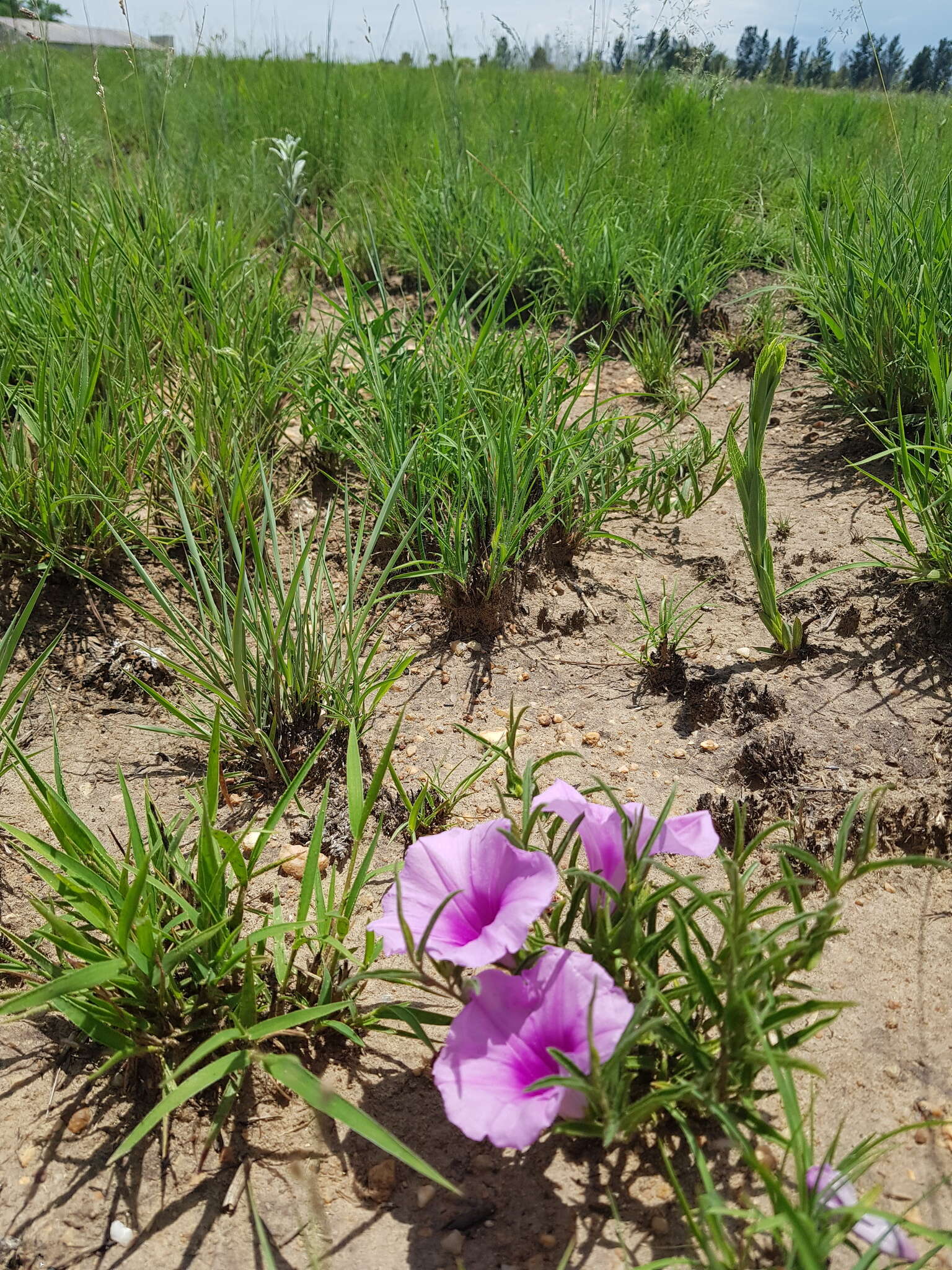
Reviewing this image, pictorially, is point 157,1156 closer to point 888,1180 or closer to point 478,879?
point 478,879

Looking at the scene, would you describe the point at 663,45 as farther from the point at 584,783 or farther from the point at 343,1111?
the point at 343,1111

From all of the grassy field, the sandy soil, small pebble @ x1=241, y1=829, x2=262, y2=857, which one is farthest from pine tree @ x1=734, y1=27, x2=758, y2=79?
small pebble @ x1=241, y1=829, x2=262, y2=857

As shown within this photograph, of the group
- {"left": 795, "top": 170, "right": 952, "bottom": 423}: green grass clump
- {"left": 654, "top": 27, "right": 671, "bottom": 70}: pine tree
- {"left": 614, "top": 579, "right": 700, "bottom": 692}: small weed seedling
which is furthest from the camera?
{"left": 654, "top": 27, "right": 671, "bottom": 70}: pine tree

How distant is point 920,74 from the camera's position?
4.70 metres

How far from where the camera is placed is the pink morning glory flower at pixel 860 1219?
2.89 ft

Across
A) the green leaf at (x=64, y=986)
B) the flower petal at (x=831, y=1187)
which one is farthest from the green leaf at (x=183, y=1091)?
the flower petal at (x=831, y=1187)

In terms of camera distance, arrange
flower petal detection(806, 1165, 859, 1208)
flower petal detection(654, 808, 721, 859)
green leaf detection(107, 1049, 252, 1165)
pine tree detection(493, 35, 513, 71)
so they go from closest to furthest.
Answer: flower petal detection(806, 1165, 859, 1208), green leaf detection(107, 1049, 252, 1165), flower petal detection(654, 808, 721, 859), pine tree detection(493, 35, 513, 71)

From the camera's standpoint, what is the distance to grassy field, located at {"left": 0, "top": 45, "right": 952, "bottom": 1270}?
39.9 inches

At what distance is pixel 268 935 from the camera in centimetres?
117

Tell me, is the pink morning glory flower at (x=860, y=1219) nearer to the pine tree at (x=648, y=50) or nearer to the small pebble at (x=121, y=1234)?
the small pebble at (x=121, y=1234)

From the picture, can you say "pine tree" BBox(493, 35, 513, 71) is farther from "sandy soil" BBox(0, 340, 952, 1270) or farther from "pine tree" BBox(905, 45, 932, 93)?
→ "sandy soil" BBox(0, 340, 952, 1270)

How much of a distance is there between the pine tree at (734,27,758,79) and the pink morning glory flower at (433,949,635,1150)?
5.66 meters

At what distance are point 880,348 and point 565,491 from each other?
3.15 ft

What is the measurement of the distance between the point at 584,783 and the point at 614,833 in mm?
517
